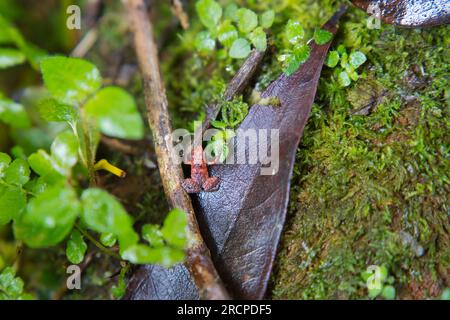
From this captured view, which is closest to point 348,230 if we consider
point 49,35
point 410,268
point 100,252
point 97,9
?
point 410,268

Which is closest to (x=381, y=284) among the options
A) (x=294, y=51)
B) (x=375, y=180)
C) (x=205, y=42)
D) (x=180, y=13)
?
(x=375, y=180)

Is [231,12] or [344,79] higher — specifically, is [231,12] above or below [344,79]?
above

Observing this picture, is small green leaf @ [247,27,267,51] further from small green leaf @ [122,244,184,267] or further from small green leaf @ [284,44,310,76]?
small green leaf @ [122,244,184,267]

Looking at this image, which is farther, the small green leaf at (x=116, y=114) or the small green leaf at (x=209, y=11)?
the small green leaf at (x=209, y=11)

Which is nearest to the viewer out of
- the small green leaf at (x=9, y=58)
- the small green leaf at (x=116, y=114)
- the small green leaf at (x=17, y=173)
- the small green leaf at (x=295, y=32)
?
the small green leaf at (x=116, y=114)

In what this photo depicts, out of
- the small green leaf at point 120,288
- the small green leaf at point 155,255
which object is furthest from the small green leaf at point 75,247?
the small green leaf at point 155,255

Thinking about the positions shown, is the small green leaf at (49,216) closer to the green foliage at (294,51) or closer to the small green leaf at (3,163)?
the small green leaf at (3,163)

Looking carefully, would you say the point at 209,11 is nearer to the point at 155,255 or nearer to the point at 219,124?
the point at 219,124

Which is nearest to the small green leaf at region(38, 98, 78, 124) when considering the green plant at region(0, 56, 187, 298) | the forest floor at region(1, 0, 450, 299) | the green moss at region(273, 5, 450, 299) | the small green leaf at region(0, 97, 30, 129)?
the green plant at region(0, 56, 187, 298)
